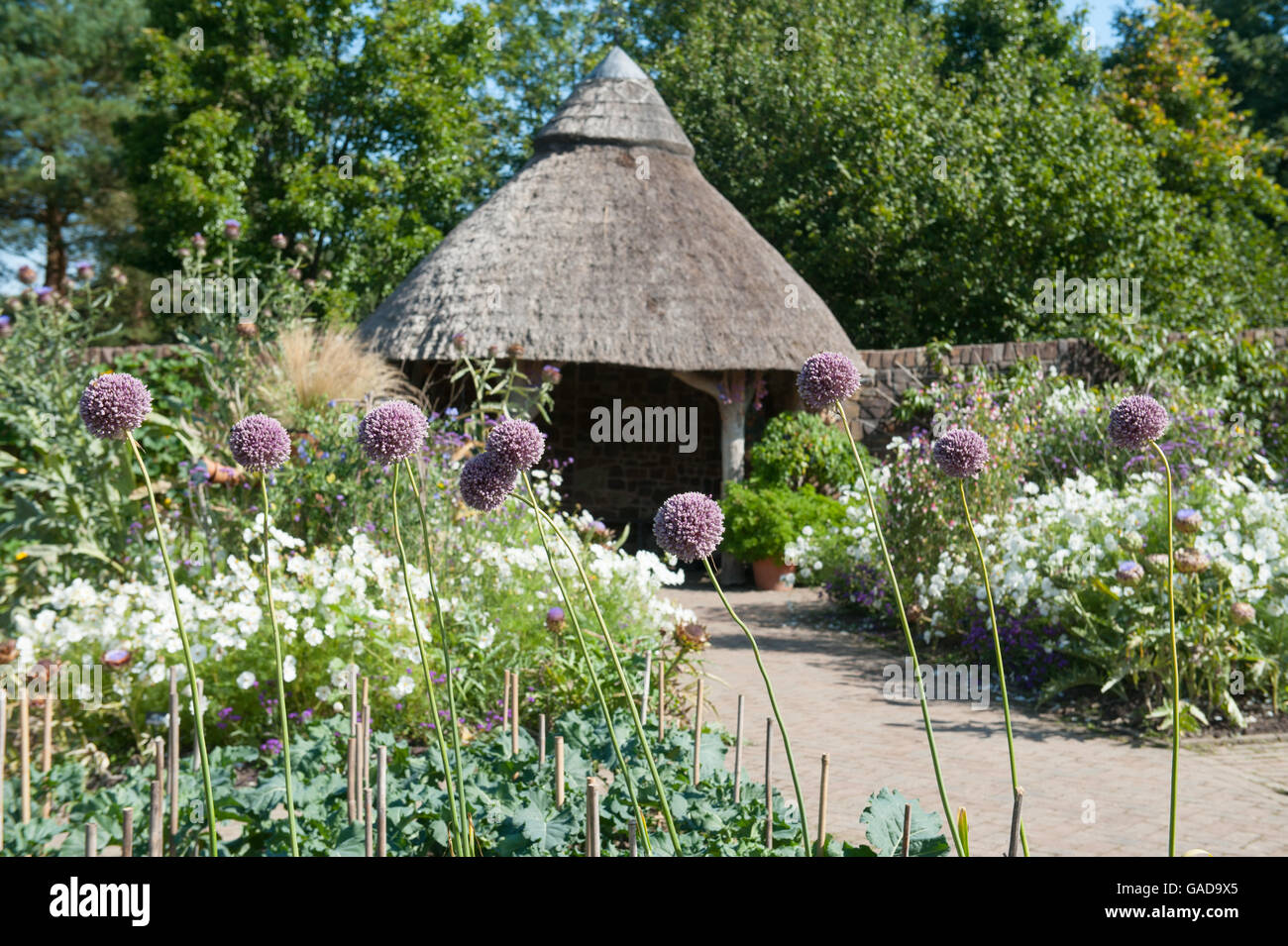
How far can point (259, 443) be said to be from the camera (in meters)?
1.66

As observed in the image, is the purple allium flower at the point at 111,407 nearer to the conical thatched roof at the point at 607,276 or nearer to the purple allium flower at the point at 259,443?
the purple allium flower at the point at 259,443

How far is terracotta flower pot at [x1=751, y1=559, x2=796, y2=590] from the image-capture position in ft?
32.3

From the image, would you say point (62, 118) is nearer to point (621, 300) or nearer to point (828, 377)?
point (621, 300)

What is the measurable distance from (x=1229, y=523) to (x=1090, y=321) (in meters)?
8.83

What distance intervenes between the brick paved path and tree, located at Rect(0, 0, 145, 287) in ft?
48.3

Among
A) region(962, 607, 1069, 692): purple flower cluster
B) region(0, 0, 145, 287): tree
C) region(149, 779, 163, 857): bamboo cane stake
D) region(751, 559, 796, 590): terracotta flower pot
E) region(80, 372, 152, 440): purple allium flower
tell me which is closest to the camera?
region(80, 372, 152, 440): purple allium flower

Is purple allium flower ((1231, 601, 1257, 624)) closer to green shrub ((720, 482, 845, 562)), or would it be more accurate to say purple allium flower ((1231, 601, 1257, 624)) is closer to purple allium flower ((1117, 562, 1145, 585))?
purple allium flower ((1117, 562, 1145, 585))

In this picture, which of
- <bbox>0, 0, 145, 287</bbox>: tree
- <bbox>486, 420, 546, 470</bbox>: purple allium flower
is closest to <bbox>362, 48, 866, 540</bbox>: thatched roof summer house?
<bbox>486, 420, 546, 470</bbox>: purple allium flower

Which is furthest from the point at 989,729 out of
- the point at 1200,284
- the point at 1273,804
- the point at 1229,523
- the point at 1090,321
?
the point at 1200,284

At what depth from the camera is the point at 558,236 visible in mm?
10641

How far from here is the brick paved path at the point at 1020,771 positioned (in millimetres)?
3516

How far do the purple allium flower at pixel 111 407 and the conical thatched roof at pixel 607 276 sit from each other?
26.3 ft
